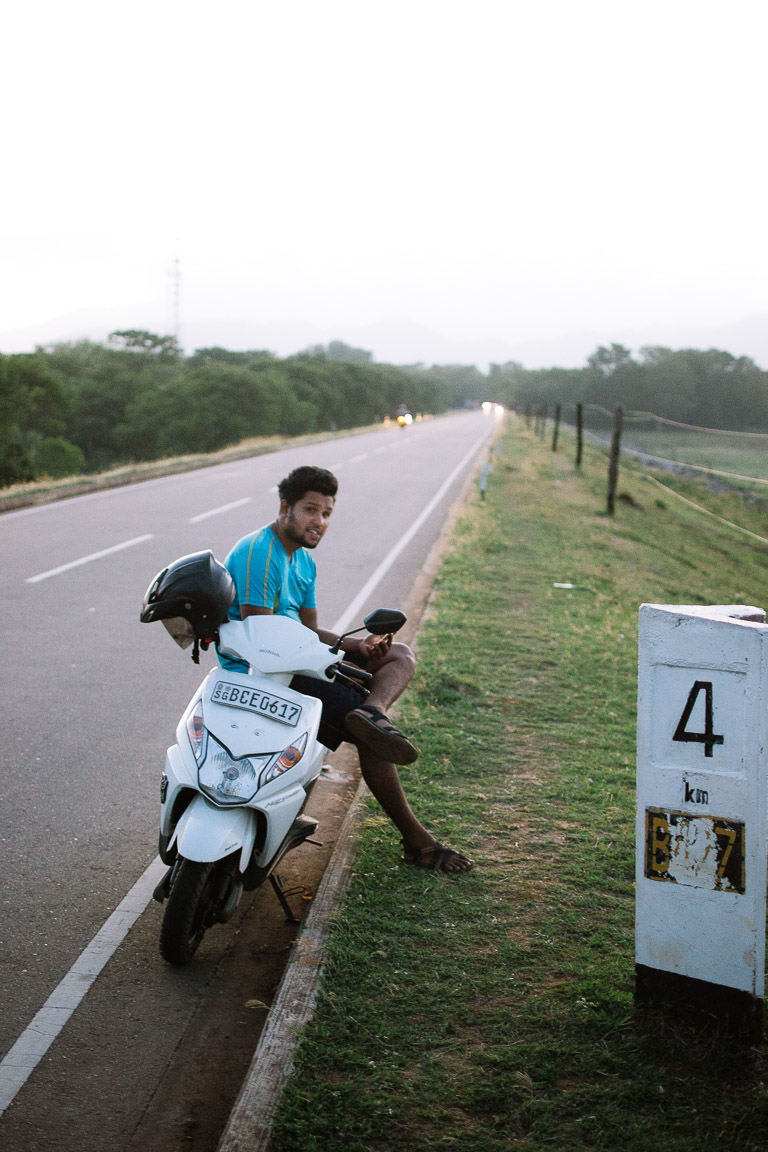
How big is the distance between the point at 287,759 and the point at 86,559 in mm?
8334

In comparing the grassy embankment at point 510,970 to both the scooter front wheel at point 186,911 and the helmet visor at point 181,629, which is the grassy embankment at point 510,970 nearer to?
the scooter front wheel at point 186,911

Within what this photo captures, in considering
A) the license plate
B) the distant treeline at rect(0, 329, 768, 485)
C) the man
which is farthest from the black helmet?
the distant treeline at rect(0, 329, 768, 485)

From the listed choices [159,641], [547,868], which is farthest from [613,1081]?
[159,641]

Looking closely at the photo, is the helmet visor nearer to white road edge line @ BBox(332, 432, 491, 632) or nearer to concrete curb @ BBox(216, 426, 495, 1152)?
concrete curb @ BBox(216, 426, 495, 1152)

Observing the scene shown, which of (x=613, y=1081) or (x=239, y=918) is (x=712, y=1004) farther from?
(x=239, y=918)

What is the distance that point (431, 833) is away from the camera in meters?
4.41

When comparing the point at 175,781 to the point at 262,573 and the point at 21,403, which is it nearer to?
the point at 262,573

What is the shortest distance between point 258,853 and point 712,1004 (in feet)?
5.22

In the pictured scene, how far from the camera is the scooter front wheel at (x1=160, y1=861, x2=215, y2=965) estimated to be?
3283mm

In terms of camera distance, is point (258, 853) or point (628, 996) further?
point (258, 853)

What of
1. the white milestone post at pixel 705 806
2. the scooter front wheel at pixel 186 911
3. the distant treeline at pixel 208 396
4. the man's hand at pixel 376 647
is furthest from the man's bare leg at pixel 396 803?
the distant treeline at pixel 208 396

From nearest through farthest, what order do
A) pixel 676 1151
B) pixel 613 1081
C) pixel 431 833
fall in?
pixel 676 1151 < pixel 613 1081 < pixel 431 833

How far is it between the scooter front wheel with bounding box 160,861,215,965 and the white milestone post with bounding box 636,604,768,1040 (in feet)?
4.80

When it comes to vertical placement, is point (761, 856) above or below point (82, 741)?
above
